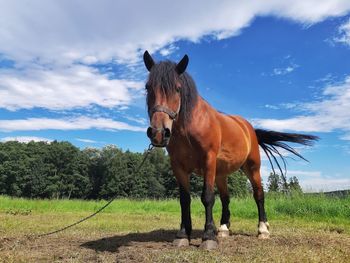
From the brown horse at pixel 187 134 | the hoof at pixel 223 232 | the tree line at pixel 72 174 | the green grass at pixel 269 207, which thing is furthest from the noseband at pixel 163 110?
the tree line at pixel 72 174

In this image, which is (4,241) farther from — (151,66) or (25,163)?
(25,163)

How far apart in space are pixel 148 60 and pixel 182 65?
20.2 inches

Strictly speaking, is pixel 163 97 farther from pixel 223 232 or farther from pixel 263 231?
pixel 263 231

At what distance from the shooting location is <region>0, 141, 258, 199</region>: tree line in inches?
2552

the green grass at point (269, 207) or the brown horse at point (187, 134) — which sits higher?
the brown horse at point (187, 134)

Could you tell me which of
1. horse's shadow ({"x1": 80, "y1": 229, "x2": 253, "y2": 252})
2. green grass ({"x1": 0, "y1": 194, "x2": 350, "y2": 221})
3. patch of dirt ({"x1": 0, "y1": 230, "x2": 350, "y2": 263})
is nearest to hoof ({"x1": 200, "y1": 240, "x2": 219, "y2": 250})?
patch of dirt ({"x1": 0, "y1": 230, "x2": 350, "y2": 263})

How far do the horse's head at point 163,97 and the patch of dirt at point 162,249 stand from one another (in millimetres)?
1454

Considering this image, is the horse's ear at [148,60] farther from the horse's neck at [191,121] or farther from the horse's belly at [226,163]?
the horse's belly at [226,163]

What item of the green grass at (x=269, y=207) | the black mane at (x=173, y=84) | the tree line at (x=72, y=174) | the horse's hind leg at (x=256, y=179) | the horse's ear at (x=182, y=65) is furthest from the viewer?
the tree line at (x=72, y=174)

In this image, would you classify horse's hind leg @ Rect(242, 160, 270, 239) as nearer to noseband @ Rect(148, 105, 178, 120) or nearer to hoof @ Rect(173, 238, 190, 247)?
hoof @ Rect(173, 238, 190, 247)

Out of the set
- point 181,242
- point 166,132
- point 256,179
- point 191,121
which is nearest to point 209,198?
point 181,242

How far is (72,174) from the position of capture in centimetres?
7094

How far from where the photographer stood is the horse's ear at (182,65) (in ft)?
17.0

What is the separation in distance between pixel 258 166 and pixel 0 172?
65655 millimetres
